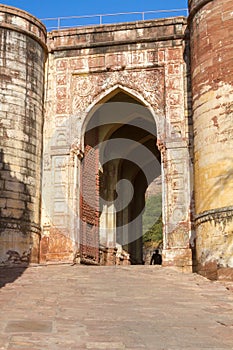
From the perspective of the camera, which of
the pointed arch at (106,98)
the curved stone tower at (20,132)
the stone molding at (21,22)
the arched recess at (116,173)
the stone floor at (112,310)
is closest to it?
the stone floor at (112,310)

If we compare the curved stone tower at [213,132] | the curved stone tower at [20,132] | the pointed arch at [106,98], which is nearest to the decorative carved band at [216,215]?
the curved stone tower at [213,132]

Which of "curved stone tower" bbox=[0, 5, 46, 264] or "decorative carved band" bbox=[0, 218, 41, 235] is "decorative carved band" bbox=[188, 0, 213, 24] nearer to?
"curved stone tower" bbox=[0, 5, 46, 264]

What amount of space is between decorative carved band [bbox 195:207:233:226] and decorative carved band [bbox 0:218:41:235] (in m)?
3.85

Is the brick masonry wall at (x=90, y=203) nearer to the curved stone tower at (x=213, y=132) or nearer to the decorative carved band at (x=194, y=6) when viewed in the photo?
the curved stone tower at (x=213, y=132)

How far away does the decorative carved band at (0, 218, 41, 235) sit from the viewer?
475 inches

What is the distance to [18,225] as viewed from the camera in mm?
12266

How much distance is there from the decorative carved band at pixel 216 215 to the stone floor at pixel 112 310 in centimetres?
116

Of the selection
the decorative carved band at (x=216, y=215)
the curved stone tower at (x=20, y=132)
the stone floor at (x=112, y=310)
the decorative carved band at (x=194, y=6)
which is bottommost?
the stone floor at (x=112, y=310)

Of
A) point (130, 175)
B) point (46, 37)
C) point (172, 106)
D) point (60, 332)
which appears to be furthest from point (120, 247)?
point (60, 332)

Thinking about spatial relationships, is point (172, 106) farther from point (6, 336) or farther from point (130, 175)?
point (6, 336)

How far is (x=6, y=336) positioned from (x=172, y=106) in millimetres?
8914

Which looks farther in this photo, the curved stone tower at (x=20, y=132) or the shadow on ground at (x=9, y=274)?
the curved stone tower at (x=20, y=132)

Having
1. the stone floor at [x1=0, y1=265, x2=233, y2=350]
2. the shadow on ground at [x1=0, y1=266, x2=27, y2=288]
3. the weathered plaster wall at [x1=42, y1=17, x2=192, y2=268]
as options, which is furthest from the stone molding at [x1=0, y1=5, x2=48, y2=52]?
the stone floor at [x1=0, y1=265, x2=233, y2=350]

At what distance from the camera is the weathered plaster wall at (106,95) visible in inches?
508
